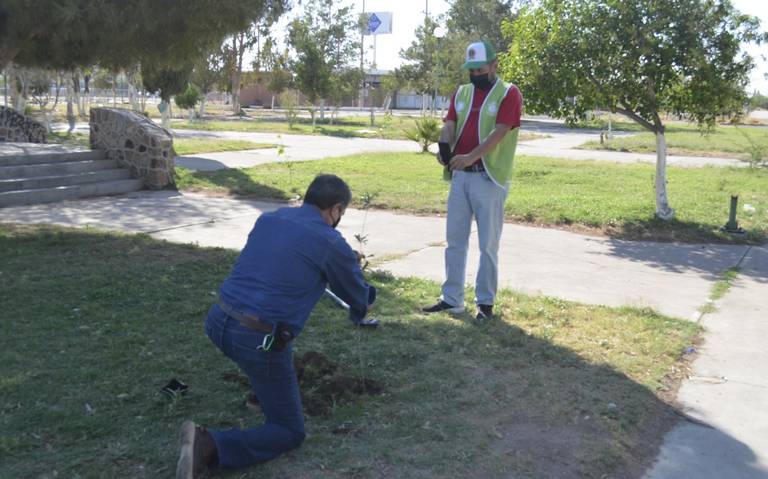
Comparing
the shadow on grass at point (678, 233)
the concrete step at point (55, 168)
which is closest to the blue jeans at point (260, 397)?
the shadow on grass at point (678, 233)

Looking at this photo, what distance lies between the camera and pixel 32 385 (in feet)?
15.3

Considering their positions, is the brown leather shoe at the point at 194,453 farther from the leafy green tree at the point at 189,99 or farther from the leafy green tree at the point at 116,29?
the leafy green tree at the point at 189,99

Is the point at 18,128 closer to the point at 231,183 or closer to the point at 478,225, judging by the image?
the point at 231,183

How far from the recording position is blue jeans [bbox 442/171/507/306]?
5980 millimetres

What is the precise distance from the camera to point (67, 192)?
12.0 m

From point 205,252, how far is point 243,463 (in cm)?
489

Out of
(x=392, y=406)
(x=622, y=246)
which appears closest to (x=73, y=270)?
(x=392, y=406)

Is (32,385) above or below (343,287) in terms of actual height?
below

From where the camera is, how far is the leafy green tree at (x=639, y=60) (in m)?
10.4

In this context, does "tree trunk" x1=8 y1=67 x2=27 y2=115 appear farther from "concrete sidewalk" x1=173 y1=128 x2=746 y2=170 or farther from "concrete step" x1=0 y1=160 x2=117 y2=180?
"concrete step" x1=0 y1=160 x2=117 y2=180

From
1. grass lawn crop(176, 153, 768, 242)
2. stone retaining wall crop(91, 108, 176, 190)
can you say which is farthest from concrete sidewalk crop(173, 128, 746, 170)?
stone retaining wall crop(91, 108, 176, 190)

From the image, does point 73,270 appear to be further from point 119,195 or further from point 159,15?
point 119,195

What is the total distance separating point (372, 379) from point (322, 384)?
348 mm

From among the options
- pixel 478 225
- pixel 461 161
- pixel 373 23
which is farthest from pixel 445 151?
pixel 373 23
